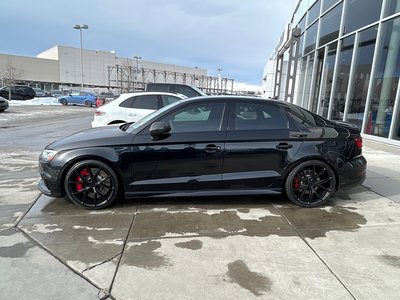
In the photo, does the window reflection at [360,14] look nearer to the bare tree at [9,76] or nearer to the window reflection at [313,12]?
the window reflection at [313,12]

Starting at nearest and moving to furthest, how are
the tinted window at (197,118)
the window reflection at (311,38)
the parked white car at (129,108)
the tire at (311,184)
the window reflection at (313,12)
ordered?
the tinted window at (197,118) → the tire at (311,184) → the parked white car at (129,108) → the window reflection at (313,12) → the window reflection at (311,38)

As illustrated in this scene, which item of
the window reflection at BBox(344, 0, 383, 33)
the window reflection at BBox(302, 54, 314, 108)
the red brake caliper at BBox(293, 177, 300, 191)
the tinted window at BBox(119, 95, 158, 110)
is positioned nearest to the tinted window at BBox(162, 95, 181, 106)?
the tinted window at BBox(119, 95, 158, 110)

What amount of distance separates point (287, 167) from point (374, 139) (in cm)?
734

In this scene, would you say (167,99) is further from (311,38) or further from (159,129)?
(311,38)

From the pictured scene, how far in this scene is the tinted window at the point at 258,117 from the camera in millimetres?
4281

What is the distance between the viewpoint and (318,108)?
14789mm

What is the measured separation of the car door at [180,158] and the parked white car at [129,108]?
438 cm

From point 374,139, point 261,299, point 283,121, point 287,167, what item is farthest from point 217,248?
point 374,139

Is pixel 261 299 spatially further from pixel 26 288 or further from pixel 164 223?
pixel 26 288

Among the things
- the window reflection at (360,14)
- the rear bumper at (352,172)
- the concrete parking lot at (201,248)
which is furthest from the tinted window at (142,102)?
the window reflection at (360,14)

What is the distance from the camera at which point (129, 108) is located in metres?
8.43

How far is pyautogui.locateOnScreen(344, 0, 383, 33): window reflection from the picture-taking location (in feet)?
33.6

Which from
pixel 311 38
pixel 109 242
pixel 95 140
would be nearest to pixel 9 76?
pixel 311 38

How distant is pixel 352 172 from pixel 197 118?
7.95ft
